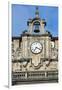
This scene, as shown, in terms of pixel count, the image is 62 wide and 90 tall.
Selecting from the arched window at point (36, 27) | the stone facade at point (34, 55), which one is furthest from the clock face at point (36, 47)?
the arched window at point (36, 27)

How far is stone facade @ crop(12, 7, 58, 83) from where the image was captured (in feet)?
6.58

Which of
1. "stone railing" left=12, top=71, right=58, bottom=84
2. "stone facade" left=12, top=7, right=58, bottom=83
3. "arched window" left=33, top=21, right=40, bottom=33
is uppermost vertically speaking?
"arched window" left=33, top=21, right=40, bottom=33

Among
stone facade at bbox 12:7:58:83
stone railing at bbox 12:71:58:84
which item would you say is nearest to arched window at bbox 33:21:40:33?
stone facade at bbox 12:7:58:83

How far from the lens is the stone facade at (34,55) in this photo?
2.01 metres

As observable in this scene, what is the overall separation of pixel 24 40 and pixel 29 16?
22cm

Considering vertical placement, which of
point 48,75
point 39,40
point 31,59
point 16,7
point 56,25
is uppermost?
point 16,7

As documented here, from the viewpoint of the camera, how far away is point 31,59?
204 centimetres

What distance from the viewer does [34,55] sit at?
6.72 feet

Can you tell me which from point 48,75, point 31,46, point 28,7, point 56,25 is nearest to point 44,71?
point 48,75

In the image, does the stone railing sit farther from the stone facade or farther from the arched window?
the arched window

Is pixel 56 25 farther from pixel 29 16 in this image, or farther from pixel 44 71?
pixel 44 71

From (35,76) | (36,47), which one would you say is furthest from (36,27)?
(35,76)

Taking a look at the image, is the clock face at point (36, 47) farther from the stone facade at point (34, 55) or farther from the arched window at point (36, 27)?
the arched window at point (36, 27)

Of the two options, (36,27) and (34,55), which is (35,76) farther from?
(36,27)
